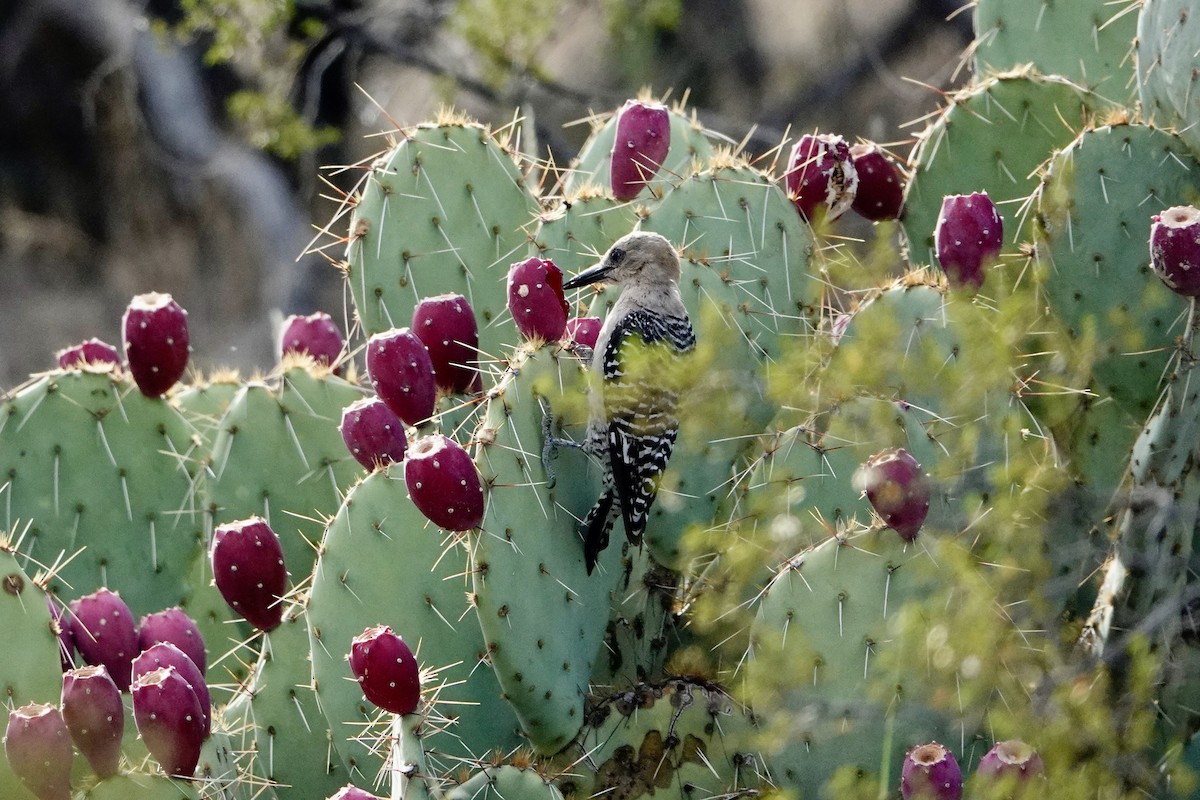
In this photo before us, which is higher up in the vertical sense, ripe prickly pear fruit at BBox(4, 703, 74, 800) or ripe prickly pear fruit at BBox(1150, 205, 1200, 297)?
ripe prickly pear fruit at BBox(1150, 205, 1200, 297)

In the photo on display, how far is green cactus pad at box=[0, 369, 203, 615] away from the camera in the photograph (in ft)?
10.6

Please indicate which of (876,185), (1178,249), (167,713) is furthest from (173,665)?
(876,185)

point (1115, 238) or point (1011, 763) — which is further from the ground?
point (1115, 238)

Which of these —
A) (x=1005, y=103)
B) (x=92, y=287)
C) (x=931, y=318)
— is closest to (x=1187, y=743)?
(x=931, y=318)

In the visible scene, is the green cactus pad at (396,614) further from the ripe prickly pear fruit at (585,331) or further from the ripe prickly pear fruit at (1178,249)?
the ripe prickly pear fruit at (1178,249)

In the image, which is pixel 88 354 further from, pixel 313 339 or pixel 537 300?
pixel 537 300

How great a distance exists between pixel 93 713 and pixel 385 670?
44cm

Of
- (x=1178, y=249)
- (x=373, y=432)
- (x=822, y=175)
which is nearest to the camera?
(x=1178, y=249)

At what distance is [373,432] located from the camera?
105 inches

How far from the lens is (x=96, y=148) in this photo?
1012 centimetres

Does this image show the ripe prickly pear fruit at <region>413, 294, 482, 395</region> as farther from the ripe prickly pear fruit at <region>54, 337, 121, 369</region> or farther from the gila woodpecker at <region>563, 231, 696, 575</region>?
the ripe prickly pear fruit at <region>54, 337, 121, 369</region>

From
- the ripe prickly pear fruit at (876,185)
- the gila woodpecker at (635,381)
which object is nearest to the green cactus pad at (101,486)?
the gila woodpecker at (635,381)

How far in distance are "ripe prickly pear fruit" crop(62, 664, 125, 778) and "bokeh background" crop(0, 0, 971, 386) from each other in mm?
4378

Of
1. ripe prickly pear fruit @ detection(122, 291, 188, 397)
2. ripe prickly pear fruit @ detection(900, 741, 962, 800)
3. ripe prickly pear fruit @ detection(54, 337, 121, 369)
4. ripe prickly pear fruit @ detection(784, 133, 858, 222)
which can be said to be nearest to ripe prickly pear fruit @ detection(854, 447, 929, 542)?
ripe prickly pear fruit @ detection(900, 741, 962, 800)
